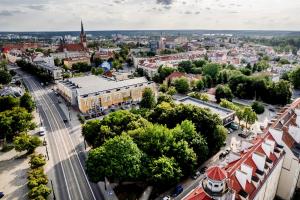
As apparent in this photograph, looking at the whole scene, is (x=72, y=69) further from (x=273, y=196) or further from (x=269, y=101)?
(x=273, y=196)

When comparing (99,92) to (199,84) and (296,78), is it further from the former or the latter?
(296,78)

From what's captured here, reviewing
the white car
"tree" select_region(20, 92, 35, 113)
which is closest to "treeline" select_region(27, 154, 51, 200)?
the white car

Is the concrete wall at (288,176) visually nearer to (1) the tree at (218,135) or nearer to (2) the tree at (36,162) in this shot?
(1) the tree at (218,135)

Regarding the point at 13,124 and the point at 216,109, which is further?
the point at 216,109

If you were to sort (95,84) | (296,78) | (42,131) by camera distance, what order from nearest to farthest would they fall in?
(42,131) < (95,84) < (296,78)

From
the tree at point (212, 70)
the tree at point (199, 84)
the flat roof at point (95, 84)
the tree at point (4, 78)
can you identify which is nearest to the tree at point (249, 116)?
the tree at point (199, 84)

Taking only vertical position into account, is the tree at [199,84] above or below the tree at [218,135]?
above

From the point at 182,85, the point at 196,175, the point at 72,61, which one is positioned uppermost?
the point at 72,61

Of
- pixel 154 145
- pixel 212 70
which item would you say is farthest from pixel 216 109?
pixel 212 70
